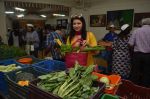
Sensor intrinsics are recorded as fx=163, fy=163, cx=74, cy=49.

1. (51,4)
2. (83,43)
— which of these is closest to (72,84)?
(83,43)

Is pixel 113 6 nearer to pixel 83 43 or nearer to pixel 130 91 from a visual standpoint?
pixel 83 43

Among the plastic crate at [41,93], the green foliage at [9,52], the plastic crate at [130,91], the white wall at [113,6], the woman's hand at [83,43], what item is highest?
the white wall at [113,6]

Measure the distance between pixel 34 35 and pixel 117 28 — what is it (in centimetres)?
282

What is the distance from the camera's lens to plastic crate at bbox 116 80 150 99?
1.26 m

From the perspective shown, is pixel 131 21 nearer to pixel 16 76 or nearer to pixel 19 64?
pixel 19 64

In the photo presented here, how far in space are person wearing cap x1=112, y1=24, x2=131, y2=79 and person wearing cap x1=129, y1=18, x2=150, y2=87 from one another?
0.10 m

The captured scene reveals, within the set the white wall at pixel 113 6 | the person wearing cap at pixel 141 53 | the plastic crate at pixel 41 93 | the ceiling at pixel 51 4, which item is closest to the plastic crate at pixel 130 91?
the plastic crate at pixel 41 93

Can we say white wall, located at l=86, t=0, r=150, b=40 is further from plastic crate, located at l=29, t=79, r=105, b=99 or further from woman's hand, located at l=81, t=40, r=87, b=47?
plastic crate, located at l=29, t=79, r=105, b=99

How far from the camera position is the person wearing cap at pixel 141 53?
9.05 ft

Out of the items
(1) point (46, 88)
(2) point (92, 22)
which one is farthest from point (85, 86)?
(2) point (92, 22)

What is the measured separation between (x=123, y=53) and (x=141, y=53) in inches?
12.2

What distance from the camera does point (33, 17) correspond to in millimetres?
13969

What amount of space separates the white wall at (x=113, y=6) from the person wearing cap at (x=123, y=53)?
262 centimetres

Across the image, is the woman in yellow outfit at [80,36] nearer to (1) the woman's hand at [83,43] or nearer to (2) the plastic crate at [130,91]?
(1) the woman's hand at [83,43]
